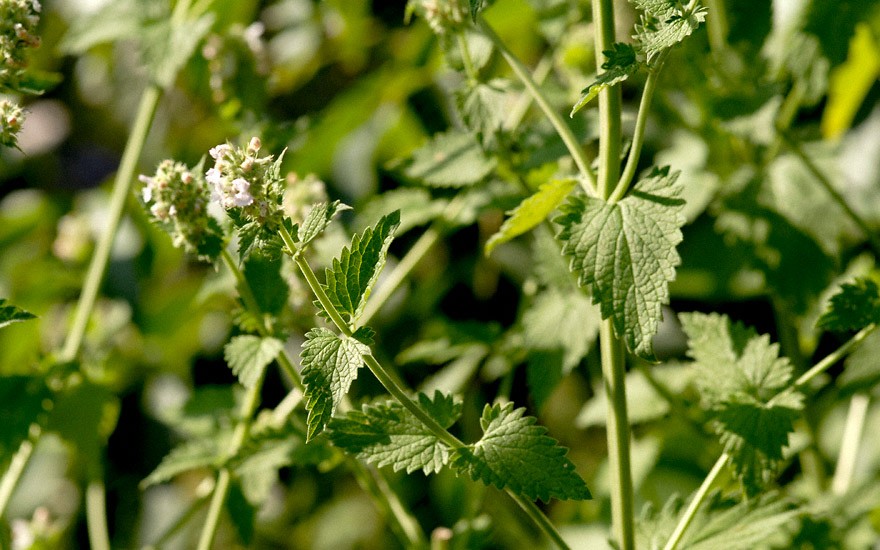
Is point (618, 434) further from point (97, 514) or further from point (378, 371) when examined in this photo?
point (97, 514)

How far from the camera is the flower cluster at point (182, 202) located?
3.87 feet

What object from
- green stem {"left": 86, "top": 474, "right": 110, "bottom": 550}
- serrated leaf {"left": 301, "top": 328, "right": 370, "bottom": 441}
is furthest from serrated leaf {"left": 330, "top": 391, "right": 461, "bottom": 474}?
green stem {"left": 86, "top": 474, "right": 110, "bottom": 550}

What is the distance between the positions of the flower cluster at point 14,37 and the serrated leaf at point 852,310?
1.14m

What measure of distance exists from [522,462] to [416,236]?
1.53 m

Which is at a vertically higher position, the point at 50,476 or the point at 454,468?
the point at 50,476

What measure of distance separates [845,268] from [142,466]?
1.98 meters

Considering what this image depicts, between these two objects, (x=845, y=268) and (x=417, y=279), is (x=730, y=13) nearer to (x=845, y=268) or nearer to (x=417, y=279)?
(x=845, y=268)

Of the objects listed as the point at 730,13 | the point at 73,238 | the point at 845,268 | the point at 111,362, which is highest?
the point at 73,238

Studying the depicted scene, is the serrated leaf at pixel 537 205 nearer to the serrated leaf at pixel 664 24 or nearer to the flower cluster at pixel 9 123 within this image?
the serrated leaf at pixel 664 24

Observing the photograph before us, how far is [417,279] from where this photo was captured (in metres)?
2.73

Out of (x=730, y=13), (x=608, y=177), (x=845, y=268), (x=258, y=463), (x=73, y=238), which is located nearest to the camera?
(x=608, y=177)

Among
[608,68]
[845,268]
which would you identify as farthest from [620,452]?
[845,268]

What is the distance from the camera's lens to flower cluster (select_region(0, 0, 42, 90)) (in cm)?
119

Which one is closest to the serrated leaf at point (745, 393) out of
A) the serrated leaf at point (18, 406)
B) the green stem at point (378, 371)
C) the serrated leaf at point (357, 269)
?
the green stem at point (378, 371)
